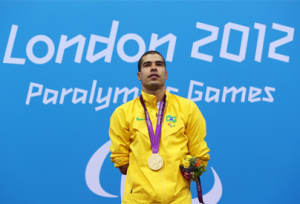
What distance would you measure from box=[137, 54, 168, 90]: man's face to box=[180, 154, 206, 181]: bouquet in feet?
1.78

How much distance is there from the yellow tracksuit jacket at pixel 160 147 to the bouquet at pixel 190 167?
0.03 metres

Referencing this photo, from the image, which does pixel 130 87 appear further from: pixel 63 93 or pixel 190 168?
pixel 190 168

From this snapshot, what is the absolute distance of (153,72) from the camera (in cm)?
181

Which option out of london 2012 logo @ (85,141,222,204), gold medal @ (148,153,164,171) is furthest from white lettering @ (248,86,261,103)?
gold medal @ (148,153,164,171)

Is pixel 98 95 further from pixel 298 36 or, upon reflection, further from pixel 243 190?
pixel 298 36

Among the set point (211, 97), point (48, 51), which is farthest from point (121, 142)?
point (48, 51)

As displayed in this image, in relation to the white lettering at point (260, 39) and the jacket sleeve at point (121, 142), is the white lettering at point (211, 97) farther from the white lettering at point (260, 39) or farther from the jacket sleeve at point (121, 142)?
the jacket sleeve at point (121, 142)

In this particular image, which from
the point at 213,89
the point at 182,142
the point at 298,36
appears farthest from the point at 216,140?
the point at 298,36

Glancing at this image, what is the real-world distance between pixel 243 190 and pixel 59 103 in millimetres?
2430

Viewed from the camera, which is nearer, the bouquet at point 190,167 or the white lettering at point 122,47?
the bouquet at point 190,167

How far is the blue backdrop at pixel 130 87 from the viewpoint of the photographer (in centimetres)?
303

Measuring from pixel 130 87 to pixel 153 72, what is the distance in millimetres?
1348

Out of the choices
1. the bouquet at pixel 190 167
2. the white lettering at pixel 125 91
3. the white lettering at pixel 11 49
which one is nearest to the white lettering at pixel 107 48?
the white lettering at pixel 125 91

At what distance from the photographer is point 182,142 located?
5.68 feet
